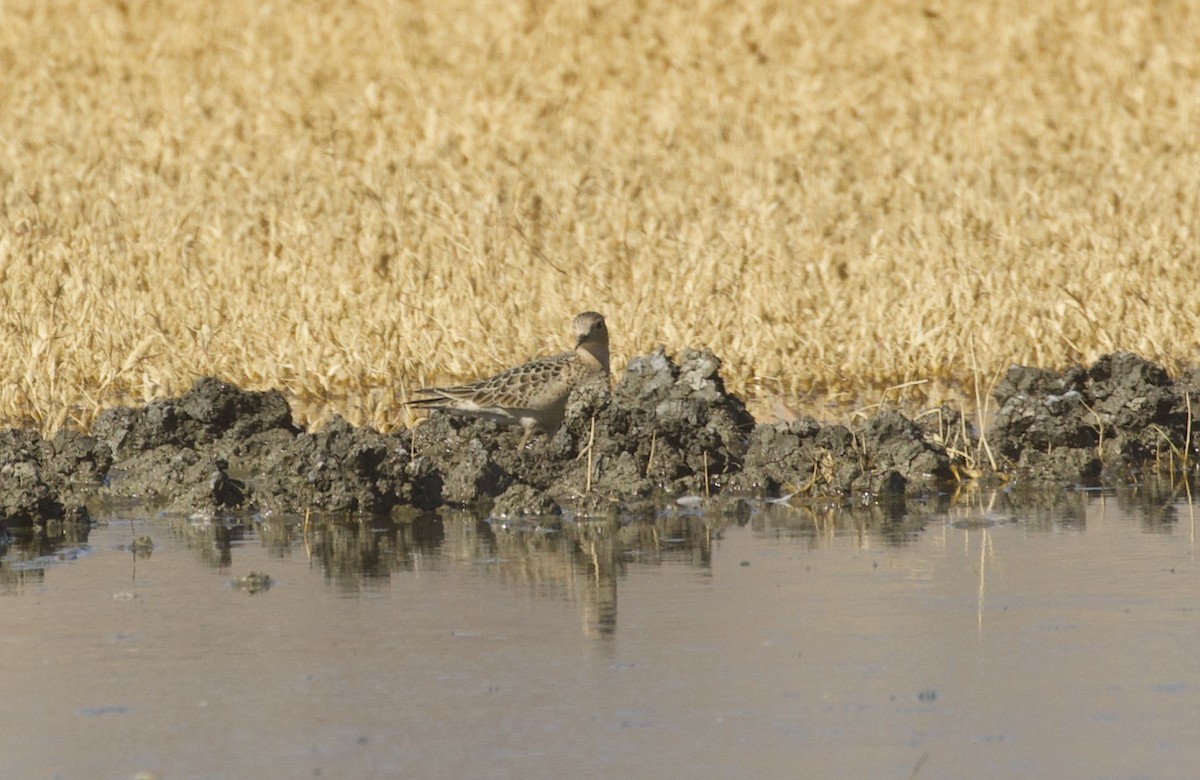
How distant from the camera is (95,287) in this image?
1639 cm

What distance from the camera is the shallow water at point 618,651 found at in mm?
5363

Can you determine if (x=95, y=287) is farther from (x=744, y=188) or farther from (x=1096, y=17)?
(x=1096, y=17)

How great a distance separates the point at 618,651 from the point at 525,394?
5.17 metres

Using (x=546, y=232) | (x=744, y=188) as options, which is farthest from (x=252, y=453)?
(x=744, y=188)

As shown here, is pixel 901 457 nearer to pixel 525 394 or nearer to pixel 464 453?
pixel 464 453

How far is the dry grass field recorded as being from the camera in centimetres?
1407

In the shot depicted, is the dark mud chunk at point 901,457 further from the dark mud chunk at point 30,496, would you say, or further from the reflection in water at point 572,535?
the dark mud chunk at point 30,496

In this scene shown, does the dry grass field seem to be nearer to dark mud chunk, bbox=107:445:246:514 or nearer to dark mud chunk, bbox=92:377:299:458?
dark mud chunk, bbox=92:377:299:458

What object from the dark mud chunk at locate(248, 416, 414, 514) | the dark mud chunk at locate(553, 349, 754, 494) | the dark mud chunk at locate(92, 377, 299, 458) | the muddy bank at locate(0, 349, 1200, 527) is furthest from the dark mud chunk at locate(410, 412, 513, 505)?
the dark mud chunk at locate(92, 377, 299, 458)

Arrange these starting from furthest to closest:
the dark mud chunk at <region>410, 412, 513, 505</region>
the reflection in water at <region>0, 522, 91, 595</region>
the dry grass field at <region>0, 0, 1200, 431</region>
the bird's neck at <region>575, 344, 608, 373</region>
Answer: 1. the dry grass field at <region>0, 0, 1200, 431</region>
2. the bird's neck at <region>575, 344, 608, 373</region>
3. the dark mud chunk at <region>410, 412, 513, 505</region>
4. the reflection in water at <region>0, 522, 91, 595</region>

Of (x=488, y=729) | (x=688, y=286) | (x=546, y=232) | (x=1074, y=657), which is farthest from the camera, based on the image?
(x=546, y=232)

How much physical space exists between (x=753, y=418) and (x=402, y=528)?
8.95ft

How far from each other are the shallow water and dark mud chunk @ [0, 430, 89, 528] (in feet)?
1.21

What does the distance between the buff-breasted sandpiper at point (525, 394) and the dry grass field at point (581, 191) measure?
0.73m
